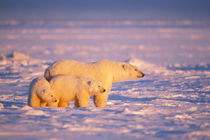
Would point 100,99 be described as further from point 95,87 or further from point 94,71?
point 94,71

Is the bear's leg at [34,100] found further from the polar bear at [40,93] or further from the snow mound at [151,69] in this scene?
the snow mound at [151,69]

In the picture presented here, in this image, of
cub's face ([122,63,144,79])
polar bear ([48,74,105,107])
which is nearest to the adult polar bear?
cub's face ([122,63,144,79])

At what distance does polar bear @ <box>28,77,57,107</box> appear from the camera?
6.35 metres

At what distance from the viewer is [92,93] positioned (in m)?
6.74

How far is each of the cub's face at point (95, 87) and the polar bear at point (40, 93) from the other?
28.2 inches

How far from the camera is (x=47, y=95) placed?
6.36 m

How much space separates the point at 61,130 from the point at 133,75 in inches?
125

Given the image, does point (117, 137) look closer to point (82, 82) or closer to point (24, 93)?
point (82, 82)

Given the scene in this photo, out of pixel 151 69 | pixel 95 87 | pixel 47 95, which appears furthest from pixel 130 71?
pixel 151 69

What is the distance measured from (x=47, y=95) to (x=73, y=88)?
21.3 inches

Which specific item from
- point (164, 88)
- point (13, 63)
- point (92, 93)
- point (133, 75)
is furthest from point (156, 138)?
point (13, 63)

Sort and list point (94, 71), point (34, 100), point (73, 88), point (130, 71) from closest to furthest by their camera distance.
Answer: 1. point (34, 100)
2. point (73, 88)
3. point (94, 71)
4. point (130, 71)

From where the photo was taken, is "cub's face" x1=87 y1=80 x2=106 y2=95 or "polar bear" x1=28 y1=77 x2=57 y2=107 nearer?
"polar bear" x1=28 y1=77 x2=57 y2=107

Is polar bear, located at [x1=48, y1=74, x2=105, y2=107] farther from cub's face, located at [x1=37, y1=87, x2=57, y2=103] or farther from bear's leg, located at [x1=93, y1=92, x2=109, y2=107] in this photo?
bear's leg, located at [x1=93, y1=92, x2=109, y2=107]
